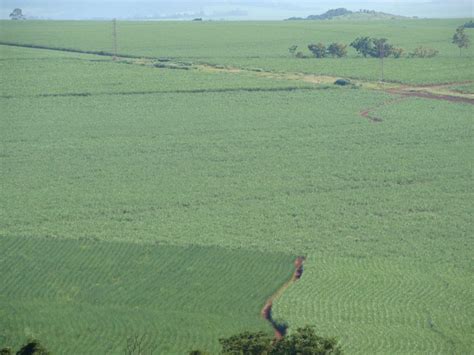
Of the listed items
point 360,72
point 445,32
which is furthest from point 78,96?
point 445,32

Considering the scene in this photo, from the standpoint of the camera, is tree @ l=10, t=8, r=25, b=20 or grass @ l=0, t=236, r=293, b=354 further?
tree @ l=10, t=8, r=25, b=20

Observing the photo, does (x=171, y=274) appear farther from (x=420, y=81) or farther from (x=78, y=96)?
(x=420, y=81)

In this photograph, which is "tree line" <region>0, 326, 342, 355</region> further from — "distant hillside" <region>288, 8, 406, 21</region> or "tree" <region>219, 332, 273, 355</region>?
"distant hillside" <region>288, 8, 406, 21</region>

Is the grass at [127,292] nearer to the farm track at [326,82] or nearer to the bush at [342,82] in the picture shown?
the farm track at [326,82]

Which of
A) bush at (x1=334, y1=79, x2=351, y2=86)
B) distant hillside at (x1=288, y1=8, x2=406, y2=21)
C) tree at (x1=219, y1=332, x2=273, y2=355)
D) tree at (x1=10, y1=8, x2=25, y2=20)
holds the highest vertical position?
tree at (x1=219, y1=332, x2=273, y2=355)

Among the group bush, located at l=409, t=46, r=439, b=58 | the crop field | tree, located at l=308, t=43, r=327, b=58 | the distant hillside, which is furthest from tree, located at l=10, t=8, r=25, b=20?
the crop field

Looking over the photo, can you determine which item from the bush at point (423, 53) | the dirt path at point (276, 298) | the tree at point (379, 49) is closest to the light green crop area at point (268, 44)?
the bush at point (423, 53)
